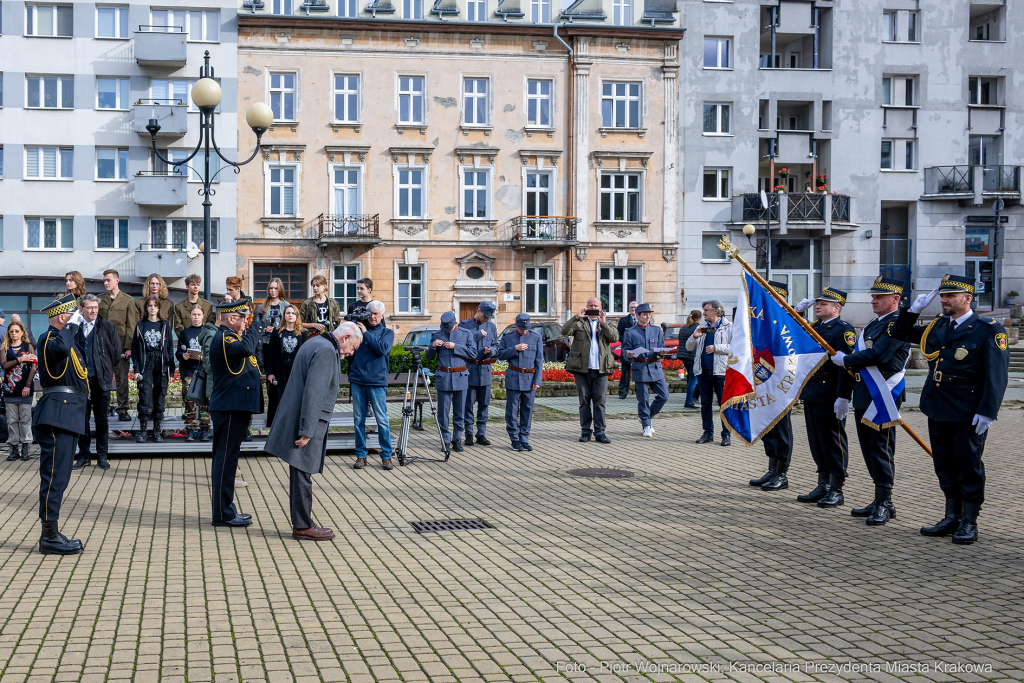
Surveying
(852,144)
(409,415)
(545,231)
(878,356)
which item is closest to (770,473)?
(878,356)

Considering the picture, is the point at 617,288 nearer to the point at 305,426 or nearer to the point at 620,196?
the point at 620,196

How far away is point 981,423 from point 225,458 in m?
6.22

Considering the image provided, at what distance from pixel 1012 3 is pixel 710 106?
14.6 m

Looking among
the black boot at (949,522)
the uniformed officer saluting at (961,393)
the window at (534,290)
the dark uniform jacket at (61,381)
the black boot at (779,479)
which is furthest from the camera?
the window at (534,290)

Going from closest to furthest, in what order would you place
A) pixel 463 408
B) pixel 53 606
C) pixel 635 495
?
pixel 53 606 → pixel 635 495 → pixel 463 408

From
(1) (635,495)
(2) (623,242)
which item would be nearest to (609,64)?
(2) (623,242)

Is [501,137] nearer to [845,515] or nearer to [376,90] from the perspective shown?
[376,90]

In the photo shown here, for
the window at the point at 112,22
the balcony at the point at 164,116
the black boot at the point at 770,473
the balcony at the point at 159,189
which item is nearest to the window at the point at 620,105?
the balcony at the point at 164,116

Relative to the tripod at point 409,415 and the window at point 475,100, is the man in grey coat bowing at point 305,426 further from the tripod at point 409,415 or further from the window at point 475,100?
the window at point 475,100

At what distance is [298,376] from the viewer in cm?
799

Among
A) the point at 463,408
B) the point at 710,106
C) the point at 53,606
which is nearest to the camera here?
the point at 53,606

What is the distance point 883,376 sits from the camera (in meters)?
8.86

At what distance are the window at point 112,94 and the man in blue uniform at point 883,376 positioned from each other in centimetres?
3704

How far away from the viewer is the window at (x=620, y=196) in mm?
40719
